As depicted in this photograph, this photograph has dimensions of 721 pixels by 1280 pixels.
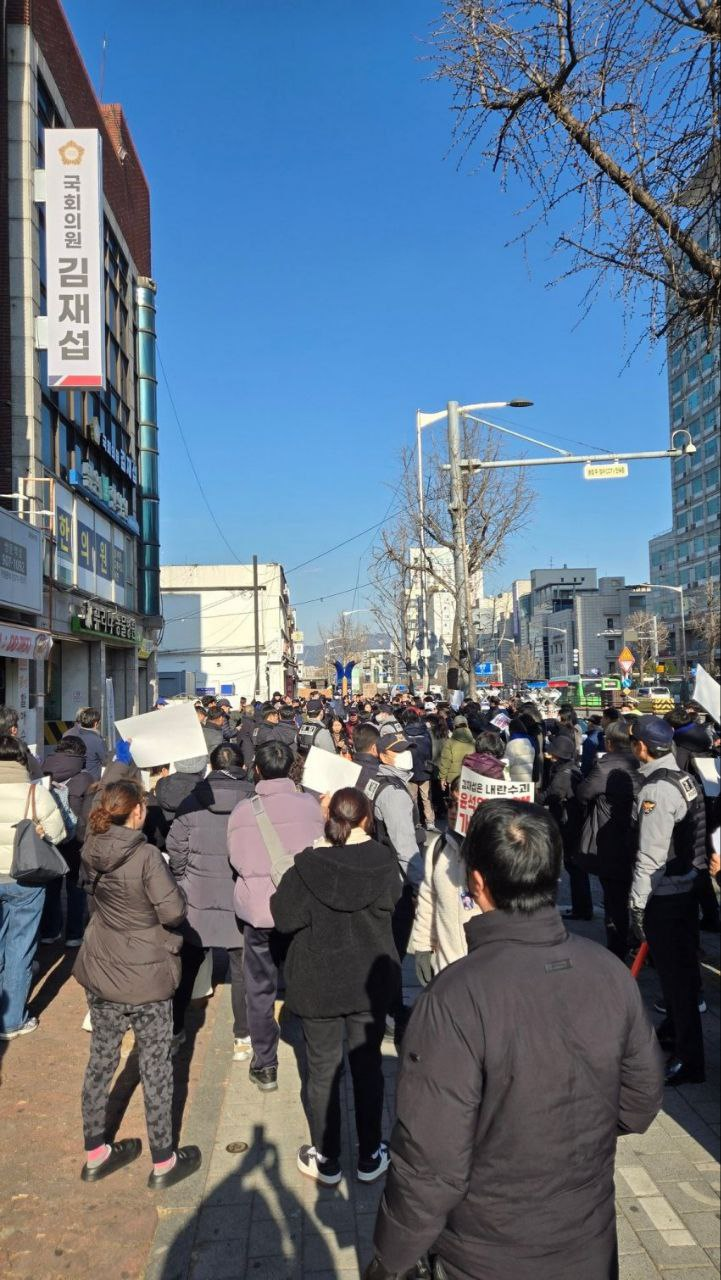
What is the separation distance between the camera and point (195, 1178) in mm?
3846

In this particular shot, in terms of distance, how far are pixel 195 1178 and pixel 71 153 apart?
778 inches

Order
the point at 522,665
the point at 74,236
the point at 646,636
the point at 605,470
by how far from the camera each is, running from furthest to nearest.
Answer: the point at 522,665 < the point at 646,636 < the point at 74,236 < the point at 605,470

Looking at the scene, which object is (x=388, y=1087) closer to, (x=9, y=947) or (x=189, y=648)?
(x=9, y=947)

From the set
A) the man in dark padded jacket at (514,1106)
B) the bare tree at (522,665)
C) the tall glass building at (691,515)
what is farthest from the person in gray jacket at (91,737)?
the bare tree at (522,665)

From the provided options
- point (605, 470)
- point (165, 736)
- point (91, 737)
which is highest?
point (605, 470)

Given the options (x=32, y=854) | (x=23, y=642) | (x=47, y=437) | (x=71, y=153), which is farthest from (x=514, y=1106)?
(x=71, y=153)

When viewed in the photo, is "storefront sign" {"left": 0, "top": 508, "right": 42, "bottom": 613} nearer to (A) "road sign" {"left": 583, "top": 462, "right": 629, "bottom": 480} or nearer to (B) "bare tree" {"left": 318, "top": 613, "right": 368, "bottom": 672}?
(A) "road sign" {"left": 583, "top": 462, "right": 629, "bottom": 480}

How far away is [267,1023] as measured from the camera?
472 centimetres

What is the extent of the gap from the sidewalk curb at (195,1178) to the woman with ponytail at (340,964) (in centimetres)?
52

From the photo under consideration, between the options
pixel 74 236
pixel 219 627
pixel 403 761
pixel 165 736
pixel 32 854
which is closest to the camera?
pixel 165 736

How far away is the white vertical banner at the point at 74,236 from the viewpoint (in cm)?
1742

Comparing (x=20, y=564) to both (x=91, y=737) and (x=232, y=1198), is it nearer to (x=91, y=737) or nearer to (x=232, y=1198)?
(x=91, y=737)

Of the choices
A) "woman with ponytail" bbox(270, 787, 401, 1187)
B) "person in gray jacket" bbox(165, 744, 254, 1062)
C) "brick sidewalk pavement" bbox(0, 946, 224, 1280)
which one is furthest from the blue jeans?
"woman with ponytail" bbox(270, 787, 401, 1187)

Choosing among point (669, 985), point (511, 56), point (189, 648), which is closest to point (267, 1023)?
point (669, 985)
